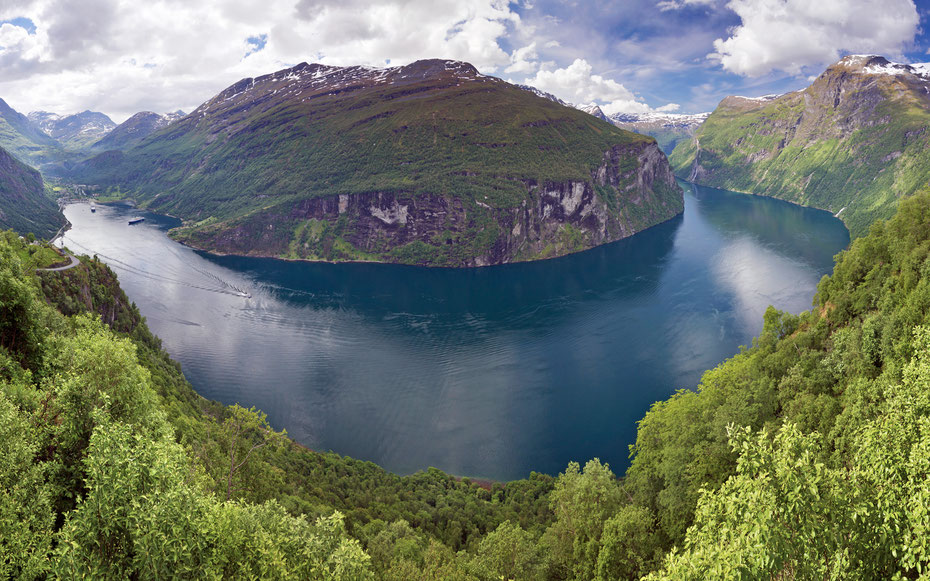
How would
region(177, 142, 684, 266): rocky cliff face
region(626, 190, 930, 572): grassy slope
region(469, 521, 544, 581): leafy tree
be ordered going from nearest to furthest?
region(626, 190, 930, 572): grassy slope → region(469, 521, 544, 581): leafy tree → region(177, 142, 684, 266): rocky cliff face

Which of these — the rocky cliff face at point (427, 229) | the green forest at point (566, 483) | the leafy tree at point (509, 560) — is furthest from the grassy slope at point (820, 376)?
the rocky cliff face at point (427, 229)

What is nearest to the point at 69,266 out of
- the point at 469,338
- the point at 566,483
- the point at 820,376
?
the point at 469,338

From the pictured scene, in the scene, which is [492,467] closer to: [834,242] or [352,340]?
[352,340]

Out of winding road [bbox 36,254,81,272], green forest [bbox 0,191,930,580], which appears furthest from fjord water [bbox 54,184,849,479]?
winding road [bbox 36,254,81,272]

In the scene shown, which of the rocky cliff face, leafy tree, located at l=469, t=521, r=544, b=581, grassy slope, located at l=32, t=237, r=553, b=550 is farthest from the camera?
the rocky cliff face

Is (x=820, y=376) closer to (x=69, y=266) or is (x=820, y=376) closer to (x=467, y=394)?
(x=467, y=394)

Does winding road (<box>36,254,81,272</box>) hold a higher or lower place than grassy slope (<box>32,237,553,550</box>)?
A: higher

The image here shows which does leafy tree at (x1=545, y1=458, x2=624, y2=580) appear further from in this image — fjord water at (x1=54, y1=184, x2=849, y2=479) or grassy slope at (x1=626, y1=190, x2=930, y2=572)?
fjord water at (x1=54, y1=184, x2=849, y2=479)
